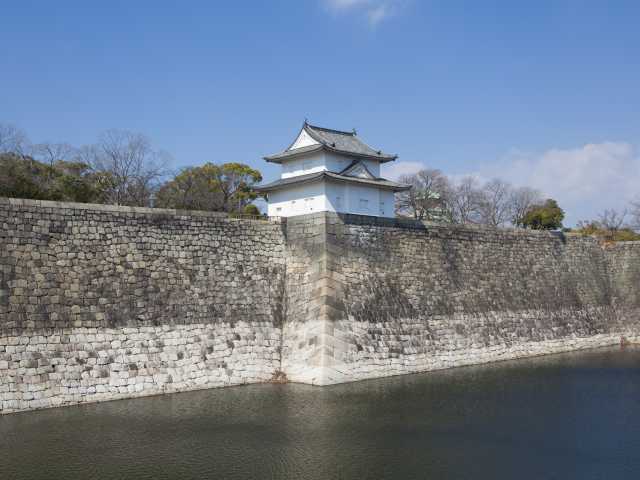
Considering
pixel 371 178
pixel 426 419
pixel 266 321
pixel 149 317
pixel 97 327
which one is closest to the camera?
pixel 426 419

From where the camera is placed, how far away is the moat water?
907 cm

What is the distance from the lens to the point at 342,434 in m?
10.7

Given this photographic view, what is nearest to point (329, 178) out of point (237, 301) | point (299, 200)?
point (299, 200)

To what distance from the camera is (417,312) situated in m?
17.5

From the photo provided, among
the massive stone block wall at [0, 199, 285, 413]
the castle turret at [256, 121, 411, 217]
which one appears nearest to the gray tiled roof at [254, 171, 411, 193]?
the castle turret at [256, 121, 411, 217]

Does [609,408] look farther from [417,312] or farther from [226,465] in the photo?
[226,465]

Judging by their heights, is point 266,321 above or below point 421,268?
below

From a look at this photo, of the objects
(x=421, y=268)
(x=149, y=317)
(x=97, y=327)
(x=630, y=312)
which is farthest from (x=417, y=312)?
(x=630, y=312)

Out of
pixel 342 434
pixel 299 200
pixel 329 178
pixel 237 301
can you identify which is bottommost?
pixel 342 434

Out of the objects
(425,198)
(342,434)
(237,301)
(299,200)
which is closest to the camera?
(342,434)

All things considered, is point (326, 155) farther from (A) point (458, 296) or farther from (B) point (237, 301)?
(B) point (237, 301)

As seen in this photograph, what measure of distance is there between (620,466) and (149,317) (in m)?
9.61

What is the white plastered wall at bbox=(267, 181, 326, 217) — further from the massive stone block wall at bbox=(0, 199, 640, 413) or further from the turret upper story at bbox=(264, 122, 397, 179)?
the massive stone block wall at bbox=(0, 199, 640, 413)

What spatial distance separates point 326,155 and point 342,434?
14.2 meters
